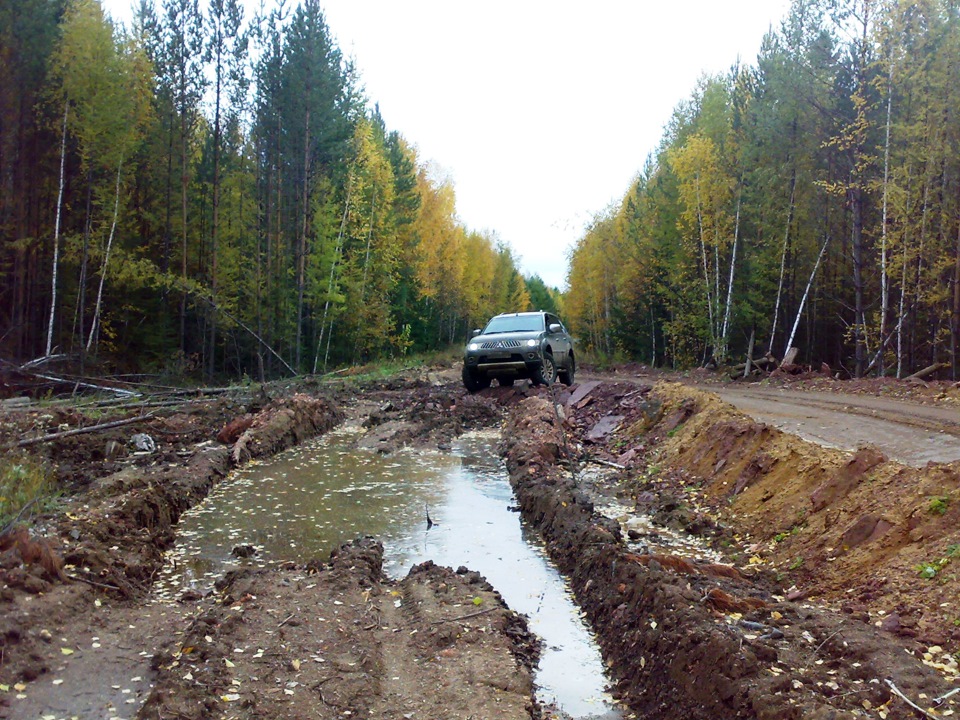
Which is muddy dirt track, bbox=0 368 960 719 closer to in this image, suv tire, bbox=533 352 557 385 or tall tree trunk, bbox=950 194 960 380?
suv tire, bbox=533 352 557 385

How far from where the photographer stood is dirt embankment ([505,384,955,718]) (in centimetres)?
381

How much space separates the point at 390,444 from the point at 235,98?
68.8 feet

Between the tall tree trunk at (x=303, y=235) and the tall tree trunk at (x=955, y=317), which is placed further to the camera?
the tall tree trunk at (x=303, y=235)

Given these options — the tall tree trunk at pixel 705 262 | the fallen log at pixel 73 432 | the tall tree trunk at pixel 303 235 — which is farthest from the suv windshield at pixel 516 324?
the tall tree trunk at pixel 705 262

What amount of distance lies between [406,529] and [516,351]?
31.8ft

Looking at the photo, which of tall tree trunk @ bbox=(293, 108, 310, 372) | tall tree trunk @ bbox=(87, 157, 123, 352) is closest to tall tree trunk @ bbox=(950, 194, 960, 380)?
tall tree trunk @ bbox=(293, 108, 310, 372)

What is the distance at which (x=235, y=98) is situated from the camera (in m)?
29.8

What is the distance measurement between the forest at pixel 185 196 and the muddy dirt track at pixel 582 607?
15.6m

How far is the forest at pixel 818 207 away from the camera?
2005 centimetres

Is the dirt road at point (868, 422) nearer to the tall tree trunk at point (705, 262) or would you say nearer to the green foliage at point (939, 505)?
the green foliage at point (939, 505)

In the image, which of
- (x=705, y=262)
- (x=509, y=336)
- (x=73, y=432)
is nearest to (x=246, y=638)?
(x=73, y=432)

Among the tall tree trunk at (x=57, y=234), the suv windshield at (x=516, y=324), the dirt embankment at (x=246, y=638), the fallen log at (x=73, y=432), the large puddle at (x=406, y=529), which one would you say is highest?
the tall tree trunk at (x=57, y=234)

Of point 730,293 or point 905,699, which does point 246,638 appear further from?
point 730,293

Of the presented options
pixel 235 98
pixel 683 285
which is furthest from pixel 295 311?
pixel 683 285
